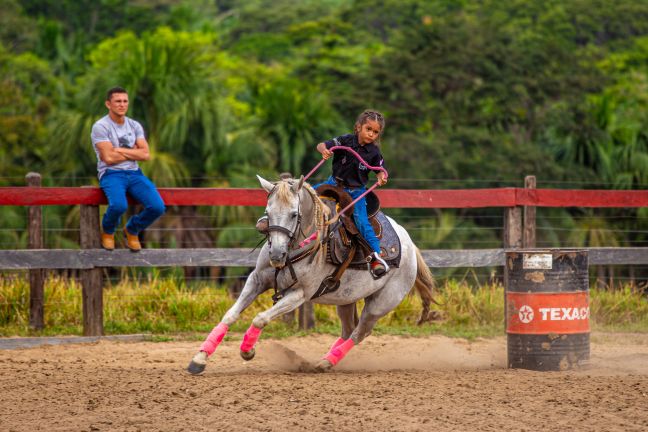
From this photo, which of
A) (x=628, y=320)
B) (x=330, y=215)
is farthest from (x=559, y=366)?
(x=628, y=320)

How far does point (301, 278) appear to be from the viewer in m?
8.38

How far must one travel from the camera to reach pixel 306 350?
33.6ft

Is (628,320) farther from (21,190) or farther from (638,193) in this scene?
(21,190)

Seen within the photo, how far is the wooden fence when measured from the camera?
413 inches

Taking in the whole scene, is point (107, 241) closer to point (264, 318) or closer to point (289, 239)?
point (264, 318)

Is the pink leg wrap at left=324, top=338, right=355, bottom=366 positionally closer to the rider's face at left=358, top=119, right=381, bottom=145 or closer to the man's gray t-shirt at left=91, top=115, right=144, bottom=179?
the rider's face at left=358, top=119, right=381, bottom=145

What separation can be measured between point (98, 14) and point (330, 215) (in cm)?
5470

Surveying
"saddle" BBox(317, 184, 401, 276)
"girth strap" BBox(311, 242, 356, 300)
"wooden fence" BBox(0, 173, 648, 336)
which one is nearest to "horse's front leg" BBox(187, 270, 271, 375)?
"girth strap" BBox(311, 242, 356, 300)

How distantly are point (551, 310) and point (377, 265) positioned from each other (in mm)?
A: 1676

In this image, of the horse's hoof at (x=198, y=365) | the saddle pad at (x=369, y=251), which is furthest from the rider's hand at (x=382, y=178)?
the horse's hoof at (x=198, y=365)

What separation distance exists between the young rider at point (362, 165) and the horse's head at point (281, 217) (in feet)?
2.81

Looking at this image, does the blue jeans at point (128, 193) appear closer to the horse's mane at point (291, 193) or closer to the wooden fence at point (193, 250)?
the wooden fence at point (193, 250)

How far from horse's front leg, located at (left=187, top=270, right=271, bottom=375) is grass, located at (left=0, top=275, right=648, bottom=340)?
2.73 meters

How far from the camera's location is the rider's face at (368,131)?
28.2ft
